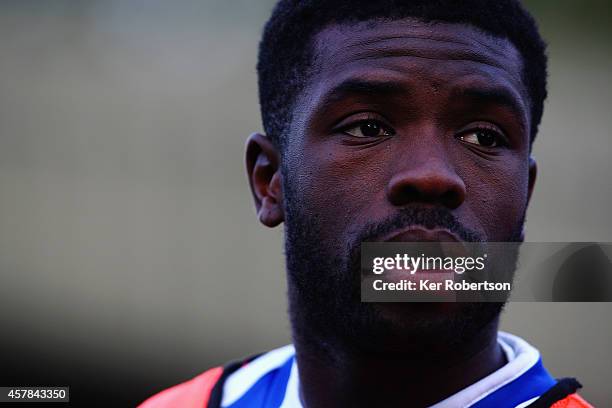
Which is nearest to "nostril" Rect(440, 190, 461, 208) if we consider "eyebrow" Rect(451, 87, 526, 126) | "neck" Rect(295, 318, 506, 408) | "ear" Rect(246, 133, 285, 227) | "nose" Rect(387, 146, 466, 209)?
"nose" Rect(387, 146, 466, 209)

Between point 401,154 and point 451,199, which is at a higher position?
point 401,154

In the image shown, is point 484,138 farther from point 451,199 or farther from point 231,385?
point 231,385

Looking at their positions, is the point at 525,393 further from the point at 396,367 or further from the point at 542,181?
the point at 542,181

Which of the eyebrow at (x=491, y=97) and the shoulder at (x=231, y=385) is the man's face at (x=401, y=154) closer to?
the eyebrow at (x=491, y=97)

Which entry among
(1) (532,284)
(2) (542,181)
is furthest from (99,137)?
(1) (532,284)

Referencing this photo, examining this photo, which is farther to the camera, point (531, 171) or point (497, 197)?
point (531, 171)

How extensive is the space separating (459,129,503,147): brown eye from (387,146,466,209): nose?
0.49ft

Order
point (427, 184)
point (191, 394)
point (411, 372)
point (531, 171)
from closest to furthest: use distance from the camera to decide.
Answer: point (427, 184) → point (411, 372) → point (531, 171) → point (191, 394)

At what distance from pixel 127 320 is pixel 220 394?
3.35m

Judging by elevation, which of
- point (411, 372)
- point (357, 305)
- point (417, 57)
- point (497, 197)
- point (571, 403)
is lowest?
Answer: point (571, 403)

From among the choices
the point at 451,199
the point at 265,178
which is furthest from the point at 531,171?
the point at 265,178

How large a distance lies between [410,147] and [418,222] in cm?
21

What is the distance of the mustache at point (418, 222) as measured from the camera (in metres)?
1.92

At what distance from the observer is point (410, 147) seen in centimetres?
198
